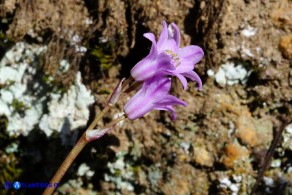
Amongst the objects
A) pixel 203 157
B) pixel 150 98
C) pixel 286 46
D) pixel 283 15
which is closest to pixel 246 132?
pixel 203 157

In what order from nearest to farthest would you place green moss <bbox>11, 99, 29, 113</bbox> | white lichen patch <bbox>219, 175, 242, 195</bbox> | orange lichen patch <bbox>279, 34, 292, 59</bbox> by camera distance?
orange lichen patch <bbox>279, 34, 292, 59</bbox> < white lichen patch <bbox>219, 175, 242, 195</bbox> < green moss <bbox>11, 99, 29, 113</bbox>

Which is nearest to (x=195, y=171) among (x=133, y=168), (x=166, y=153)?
(x=166, y=153)

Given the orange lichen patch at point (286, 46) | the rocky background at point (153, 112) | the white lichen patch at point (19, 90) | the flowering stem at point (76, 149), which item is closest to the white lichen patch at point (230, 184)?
the rocky background at point (153, 112)

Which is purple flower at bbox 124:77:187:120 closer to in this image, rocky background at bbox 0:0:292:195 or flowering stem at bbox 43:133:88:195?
flowering stem at bbox 43:133:88:195

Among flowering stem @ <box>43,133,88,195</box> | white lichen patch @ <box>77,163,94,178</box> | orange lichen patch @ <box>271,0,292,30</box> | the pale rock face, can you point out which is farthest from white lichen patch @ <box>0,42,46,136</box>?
orange lichen patch @ <box>271,0,292,30</box>

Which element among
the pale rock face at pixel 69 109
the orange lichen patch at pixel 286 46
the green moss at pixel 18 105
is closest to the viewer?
the orange lichen patch at pixel 286 46

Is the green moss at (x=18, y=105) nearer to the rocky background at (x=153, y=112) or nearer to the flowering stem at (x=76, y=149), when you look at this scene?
the rocky background at (x=153, y=112)

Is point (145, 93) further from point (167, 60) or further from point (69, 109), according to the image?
point (69, 109)
